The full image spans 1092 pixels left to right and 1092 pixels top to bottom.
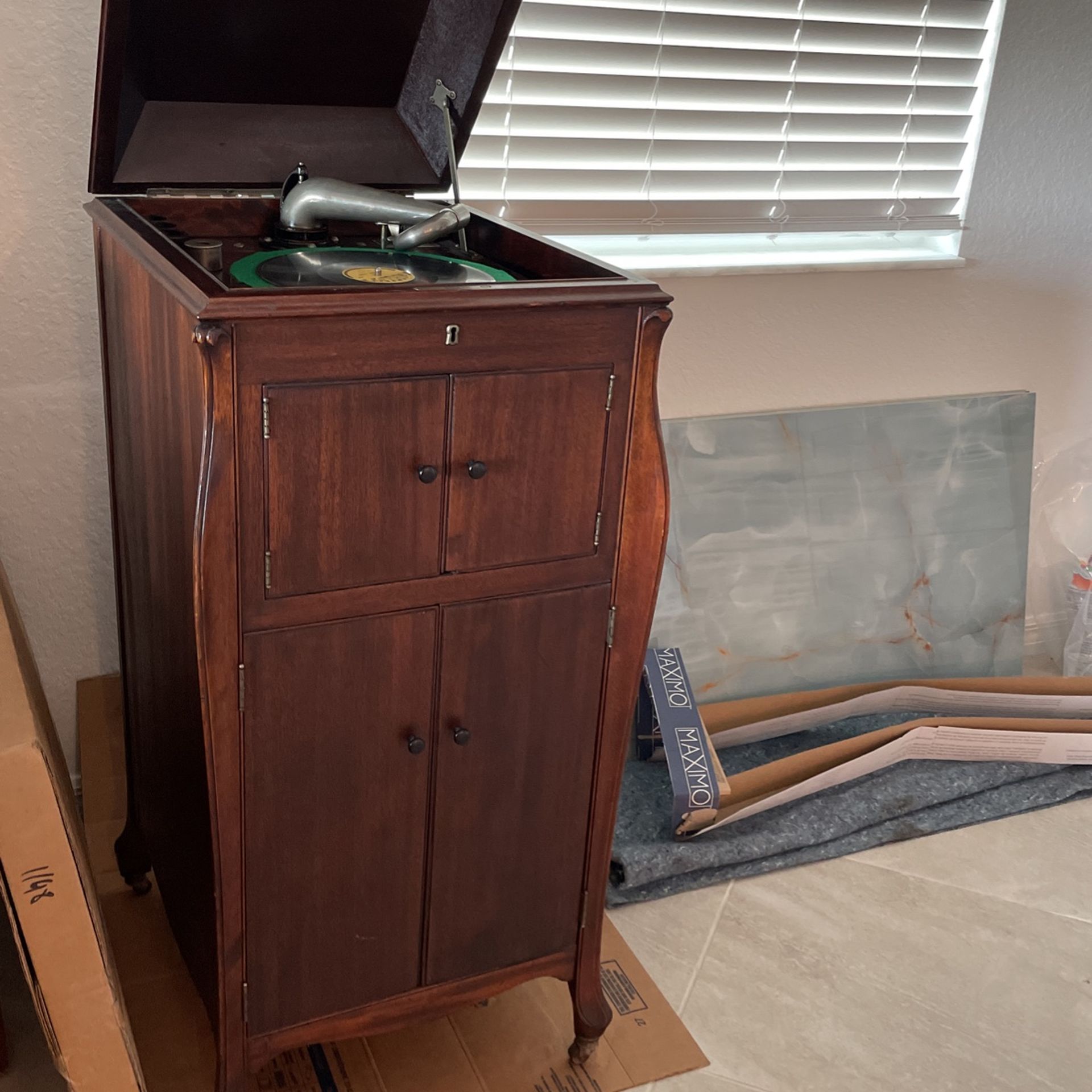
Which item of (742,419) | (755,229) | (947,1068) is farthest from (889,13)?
(947,1068)

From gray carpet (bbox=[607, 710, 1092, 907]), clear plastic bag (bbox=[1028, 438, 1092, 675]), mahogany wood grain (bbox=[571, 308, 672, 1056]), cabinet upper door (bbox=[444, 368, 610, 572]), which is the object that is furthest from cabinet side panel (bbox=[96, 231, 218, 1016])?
clear plastic bag (bbox=[1028, 438, 1092, 675])

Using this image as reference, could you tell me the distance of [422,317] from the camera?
1106 millimetres

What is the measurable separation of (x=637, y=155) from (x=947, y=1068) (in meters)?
1.52

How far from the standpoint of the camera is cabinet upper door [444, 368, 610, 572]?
1.18 m

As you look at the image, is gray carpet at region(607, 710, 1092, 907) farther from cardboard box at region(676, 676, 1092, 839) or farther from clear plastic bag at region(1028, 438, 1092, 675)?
clear plastic bag at region(1028, 438, 1092, 675)

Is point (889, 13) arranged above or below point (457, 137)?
above

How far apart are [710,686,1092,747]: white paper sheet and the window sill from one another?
0.84 metres

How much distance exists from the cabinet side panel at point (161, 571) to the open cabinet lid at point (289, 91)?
0.46 ft

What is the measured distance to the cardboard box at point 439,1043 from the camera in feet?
5.01

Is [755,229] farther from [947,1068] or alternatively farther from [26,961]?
[26,961]

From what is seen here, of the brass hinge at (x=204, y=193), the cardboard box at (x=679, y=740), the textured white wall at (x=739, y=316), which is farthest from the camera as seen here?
the cardboard box at (x=679, y=740)

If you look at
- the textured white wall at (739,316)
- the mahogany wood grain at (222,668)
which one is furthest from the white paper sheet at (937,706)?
the mahogany wood grain at (222,668)

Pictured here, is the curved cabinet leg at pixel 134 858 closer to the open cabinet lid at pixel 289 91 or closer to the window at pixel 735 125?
the open cabinet lid at pixel 289 91

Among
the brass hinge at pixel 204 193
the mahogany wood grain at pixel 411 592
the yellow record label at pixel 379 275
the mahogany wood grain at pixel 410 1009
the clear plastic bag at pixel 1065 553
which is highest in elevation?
the brass hinge at pixel 204 193
